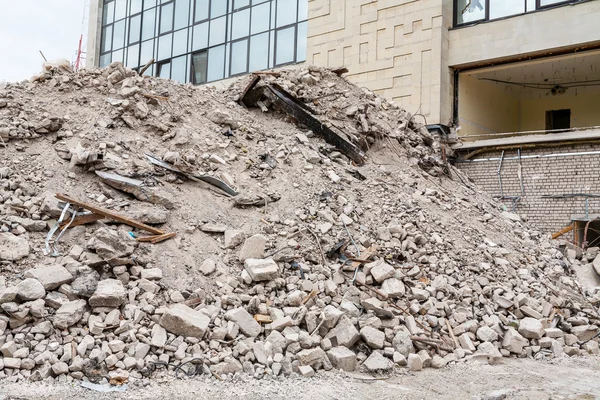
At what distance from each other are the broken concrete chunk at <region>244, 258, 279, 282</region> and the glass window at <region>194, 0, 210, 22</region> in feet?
52.2

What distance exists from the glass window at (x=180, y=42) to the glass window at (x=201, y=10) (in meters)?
0.72

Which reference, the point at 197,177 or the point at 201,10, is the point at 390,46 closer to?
the point at 201,10

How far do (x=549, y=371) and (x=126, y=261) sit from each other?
4824mm

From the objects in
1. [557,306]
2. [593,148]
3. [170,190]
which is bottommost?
[557,306]

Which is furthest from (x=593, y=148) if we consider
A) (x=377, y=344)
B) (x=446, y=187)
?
(x=377, y=344)

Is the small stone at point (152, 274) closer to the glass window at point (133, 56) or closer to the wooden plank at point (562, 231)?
the wooden plank at point (562, 231)

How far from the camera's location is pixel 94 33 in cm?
2289

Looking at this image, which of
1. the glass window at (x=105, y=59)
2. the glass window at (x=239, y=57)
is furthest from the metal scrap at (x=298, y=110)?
the glass window at (x=105, y=59)

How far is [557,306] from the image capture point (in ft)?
24.4

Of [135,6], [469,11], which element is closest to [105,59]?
[135,6]

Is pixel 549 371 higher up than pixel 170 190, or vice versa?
pixel 170 190

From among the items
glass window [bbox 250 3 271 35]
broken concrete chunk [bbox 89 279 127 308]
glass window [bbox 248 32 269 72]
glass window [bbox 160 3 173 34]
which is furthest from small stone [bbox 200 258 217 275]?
glass window [bbox 160 3 173 34]

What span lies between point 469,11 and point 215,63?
9177mm

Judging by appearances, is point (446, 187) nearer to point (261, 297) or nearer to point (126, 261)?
point (261, 297)
